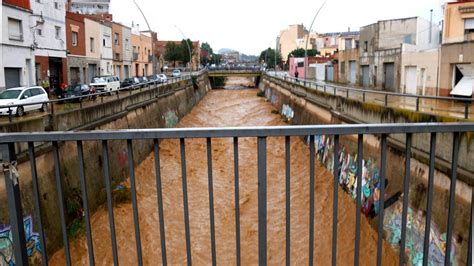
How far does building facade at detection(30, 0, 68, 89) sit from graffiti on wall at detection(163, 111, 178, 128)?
309 inches

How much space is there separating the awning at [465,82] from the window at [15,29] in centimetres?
2336

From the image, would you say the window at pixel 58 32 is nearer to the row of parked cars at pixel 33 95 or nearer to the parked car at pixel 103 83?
the parked car at pixel 103 83

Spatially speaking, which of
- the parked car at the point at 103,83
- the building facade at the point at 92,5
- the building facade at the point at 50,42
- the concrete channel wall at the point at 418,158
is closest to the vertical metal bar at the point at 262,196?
the concrete channel wall at the point at 418,158

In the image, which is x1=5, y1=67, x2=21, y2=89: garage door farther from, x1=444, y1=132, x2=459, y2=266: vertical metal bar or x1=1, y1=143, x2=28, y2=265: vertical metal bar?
x1=444, y1=132, x2=459, y2=266: vertical metal bar

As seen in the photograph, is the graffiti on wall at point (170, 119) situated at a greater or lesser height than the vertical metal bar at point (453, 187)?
lesser

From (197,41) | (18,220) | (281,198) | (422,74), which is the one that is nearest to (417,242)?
(281,198)

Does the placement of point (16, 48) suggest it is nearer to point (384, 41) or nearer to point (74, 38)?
point (74, 38)

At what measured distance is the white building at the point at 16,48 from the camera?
72.6 ft

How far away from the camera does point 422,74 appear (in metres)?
26.6

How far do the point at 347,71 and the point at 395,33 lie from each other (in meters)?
7.14

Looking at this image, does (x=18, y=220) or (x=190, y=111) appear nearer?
(x=18, y=220)

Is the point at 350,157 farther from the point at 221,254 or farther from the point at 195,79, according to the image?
the point at 195,79

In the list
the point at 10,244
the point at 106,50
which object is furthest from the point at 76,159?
the point at 106,50

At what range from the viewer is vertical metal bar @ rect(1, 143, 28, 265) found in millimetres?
2471
